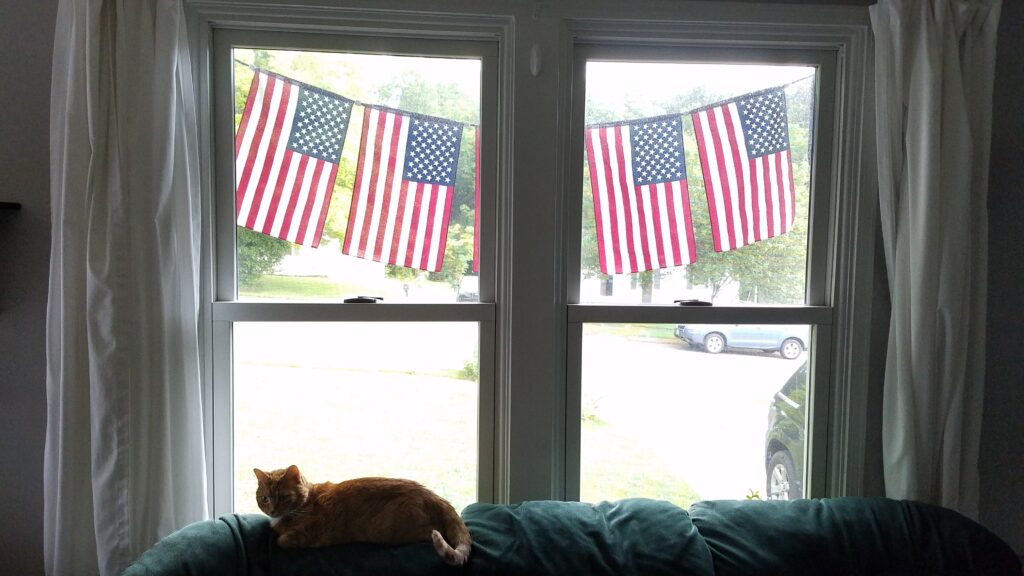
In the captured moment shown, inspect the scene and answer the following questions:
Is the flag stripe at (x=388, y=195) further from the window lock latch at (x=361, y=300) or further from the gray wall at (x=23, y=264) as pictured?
the gray wall at (x=23, y=264)

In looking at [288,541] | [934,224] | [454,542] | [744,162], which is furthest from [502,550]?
[934,224]

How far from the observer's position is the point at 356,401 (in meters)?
1.59

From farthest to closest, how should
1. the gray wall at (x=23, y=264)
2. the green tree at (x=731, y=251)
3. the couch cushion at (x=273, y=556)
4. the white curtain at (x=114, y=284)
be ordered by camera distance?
the green tree at (x=731, y=251), the gray wall at (x=23, y=264), the white curtain at (x=114, y=284), the couch cushion at (x=273, y=556)

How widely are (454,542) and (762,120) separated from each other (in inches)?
58.6

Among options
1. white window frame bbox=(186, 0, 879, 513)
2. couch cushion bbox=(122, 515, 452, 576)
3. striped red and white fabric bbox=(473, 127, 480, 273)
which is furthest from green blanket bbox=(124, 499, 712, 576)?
striped red and white fabric bbox=(473, 127, 480, 273)

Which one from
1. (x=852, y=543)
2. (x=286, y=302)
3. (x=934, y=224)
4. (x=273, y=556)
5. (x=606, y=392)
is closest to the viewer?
(x=273, y=556)

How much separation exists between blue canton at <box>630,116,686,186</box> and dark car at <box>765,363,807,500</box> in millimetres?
773

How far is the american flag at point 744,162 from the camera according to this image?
1.61 m

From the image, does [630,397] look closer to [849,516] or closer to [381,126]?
[849,516]

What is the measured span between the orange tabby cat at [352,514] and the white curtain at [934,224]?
131 cm

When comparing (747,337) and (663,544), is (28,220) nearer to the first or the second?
(663,544)

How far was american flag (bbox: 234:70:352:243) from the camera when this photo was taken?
1.51 m

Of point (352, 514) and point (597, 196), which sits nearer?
point (352, 514)

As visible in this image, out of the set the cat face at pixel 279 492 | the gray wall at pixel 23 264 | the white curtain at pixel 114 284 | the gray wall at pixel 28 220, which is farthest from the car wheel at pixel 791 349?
the gray wall at pixel 23 264
